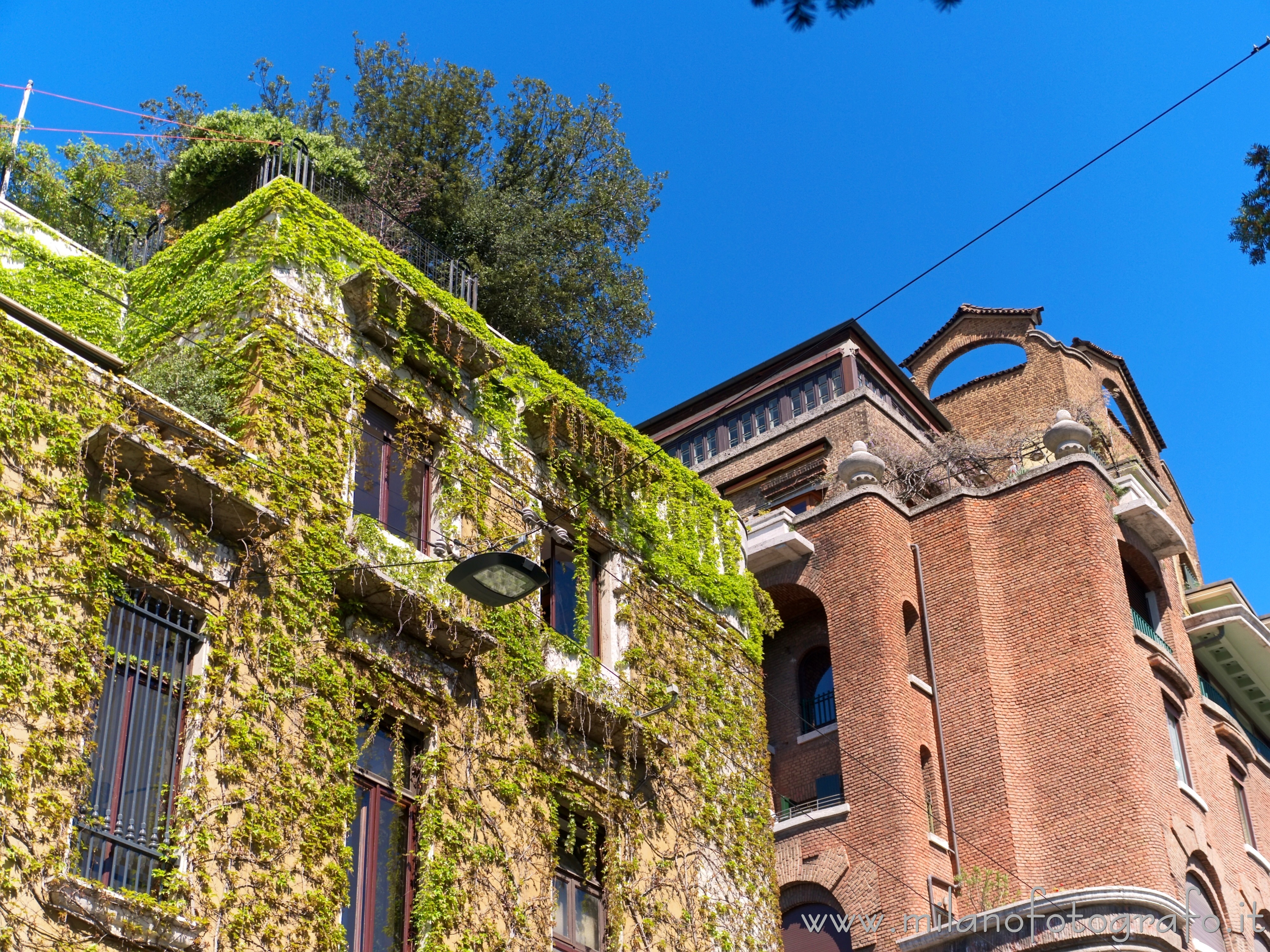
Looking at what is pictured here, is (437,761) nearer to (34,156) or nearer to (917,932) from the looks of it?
(917,932)

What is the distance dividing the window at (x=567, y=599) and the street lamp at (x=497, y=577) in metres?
4.35

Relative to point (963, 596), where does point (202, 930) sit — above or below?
below

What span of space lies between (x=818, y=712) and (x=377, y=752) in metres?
14.3

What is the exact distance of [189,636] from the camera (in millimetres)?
14477

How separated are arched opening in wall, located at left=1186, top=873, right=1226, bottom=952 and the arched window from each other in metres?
6.36

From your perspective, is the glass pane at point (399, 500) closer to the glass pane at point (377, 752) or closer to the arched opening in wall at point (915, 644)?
the glass pane at point (377, 752)

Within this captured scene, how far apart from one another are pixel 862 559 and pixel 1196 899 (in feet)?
25.4

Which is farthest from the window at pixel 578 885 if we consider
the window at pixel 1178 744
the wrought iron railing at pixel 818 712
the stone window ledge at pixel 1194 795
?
the window at pixel 1178 744

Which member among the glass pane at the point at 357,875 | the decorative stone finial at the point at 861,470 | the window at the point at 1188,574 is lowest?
the glass pane at the point at 357,875

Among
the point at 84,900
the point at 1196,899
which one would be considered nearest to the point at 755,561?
the point at 1196,899

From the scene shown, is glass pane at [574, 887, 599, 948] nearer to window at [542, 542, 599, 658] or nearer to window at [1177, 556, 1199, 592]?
window at [542, 542, 599, 658]

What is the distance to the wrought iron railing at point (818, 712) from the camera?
28688 mm

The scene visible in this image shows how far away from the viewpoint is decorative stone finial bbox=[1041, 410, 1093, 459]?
1158 inches

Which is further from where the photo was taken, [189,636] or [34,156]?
[34,156]
